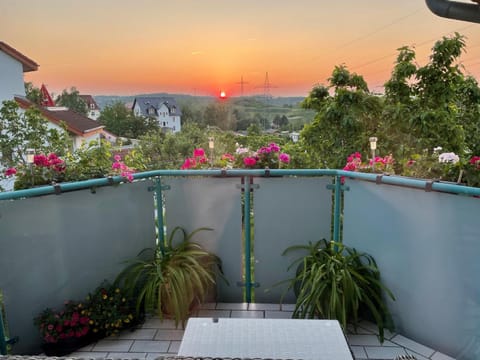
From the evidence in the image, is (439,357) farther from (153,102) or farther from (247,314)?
(153,102)

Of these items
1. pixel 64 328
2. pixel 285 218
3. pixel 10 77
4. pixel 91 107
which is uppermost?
pixel 10 77

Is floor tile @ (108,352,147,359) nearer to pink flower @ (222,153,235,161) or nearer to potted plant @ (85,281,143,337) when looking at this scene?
potted plant @ (85,281,143,337)

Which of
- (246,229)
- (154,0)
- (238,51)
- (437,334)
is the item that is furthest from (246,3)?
(437,334)

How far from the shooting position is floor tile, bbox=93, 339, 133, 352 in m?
2.21

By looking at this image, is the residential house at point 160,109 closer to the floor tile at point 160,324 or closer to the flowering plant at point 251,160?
the flowering plant at point 251,160

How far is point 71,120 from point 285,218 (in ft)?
18.1

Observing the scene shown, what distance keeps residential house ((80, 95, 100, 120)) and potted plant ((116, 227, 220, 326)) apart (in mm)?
4330

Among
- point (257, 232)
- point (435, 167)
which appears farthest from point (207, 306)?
point (435, 167)

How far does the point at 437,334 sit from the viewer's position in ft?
6.84

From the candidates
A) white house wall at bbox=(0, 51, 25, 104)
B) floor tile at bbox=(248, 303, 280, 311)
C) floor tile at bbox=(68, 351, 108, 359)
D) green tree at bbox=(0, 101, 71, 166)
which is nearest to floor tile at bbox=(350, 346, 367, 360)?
floor tile at bbox=(248, 303, 280, 311)

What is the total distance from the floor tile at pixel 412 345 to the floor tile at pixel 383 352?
0.20 ft

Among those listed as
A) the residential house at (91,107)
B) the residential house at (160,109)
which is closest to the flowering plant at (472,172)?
the residential house at (160,109)

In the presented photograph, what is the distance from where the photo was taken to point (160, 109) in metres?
6.15

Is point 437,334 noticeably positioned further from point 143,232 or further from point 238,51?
point 238,51
